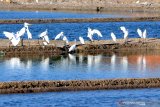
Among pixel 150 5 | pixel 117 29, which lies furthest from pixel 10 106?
pixel 150 5

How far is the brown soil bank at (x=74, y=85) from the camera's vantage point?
19.7 metres

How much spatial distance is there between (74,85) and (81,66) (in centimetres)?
578

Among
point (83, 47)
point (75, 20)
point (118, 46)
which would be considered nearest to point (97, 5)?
point (75, 20)

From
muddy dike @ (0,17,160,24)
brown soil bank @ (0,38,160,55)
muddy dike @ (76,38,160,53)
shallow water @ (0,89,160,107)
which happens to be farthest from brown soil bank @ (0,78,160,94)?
muddy dike @ (0,17,160,24)

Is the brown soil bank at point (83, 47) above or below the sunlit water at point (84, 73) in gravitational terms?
above

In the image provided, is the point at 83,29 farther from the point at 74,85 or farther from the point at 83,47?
→ the point at 74,85

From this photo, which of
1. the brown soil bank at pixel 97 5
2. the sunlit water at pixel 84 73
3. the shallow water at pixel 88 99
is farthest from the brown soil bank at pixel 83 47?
the brown soil bank at pixel 97 5

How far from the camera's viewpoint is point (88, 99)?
744 inches

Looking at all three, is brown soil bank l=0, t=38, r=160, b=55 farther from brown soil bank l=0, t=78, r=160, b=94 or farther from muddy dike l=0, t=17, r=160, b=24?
muddy dike l=0, t=17, r=160, b=24

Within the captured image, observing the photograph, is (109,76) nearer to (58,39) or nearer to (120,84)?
(120,84)

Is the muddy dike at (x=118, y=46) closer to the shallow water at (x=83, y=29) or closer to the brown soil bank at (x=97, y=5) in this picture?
the shallow water at (x=83, y=29)

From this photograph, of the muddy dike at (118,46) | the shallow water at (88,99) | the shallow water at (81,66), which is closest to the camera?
the shallow water at (88,99)

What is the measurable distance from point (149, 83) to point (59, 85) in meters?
2.50

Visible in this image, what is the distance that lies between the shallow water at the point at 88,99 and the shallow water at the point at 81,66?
295cm
